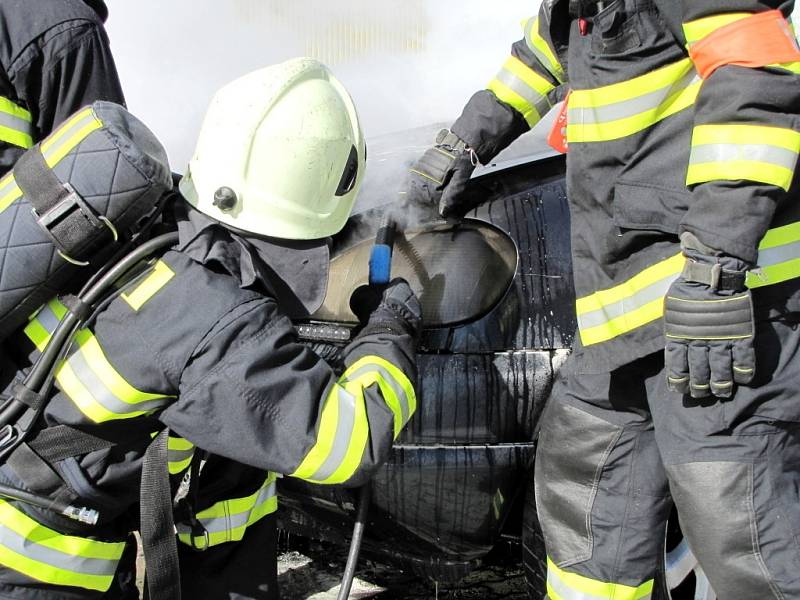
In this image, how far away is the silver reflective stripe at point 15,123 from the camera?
82.9 inches

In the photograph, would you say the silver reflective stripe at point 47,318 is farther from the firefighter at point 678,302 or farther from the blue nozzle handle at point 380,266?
the firefighter at point 678,302

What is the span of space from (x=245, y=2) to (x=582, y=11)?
4636mm

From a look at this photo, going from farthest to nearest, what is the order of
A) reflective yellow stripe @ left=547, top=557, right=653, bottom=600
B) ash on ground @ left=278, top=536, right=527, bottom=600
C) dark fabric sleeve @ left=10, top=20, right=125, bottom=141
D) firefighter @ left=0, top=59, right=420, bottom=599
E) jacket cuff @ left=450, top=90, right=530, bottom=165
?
ash on ground @ left=278, top=536, right=527, bottom=600 < jacket cuff @ left=450, top=90, right=530, bottom=165 < dark fabric sleeve @ left=10, top=20, right=125, bottom=141 < reflective yellow stripe @ left=547, top=557, right=653, bottom=600 < firefighter @ left=0, top=59, right=420, bottom=599

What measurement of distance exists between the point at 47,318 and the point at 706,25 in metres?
1.35

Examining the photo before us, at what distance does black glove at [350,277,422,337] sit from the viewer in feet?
6.35

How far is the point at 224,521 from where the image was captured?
6.92ft

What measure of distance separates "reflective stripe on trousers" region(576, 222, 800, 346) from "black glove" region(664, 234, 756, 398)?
114 mm

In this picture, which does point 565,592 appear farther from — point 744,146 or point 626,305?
point 744,146

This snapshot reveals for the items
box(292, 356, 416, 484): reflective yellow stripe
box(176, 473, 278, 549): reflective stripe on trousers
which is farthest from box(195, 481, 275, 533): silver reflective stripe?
box(292, 356, 416, 484): reflective yellow stripe

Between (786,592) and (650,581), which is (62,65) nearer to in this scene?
(650,581)

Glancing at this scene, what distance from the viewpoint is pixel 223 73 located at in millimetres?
5359

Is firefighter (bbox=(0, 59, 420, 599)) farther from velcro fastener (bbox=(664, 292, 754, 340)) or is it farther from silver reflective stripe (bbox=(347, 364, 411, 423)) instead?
velcro fastener (bbox=(664, 292, 754, 340))

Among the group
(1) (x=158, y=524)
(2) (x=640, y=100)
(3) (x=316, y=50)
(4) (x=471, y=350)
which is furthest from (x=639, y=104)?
(3) (x=316, y=50)

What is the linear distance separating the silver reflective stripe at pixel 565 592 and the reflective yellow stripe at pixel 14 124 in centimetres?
171
